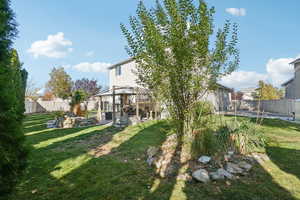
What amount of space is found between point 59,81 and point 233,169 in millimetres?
28381

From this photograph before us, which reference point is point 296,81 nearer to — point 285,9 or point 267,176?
point 285,9

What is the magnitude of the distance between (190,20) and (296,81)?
60.9 feet

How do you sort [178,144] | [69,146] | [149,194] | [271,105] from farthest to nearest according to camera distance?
1. [271,105]
2. [69,146]
3. [178,144]
4. [149,194]

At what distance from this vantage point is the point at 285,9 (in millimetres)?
10922

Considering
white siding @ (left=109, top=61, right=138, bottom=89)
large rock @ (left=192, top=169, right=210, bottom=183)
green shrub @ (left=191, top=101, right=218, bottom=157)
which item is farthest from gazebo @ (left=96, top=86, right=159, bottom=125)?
large rock @ (left=192, top=169, right=210, bottom=183)

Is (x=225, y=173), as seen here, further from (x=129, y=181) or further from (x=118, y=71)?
(x=118, y=71)

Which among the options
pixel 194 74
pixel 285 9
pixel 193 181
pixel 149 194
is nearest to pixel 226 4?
pixel 194 74

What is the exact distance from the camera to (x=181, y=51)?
3.72m

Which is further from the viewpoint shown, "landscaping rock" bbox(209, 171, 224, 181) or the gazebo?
the gazebo

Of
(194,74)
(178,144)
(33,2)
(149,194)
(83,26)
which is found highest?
(83,26)

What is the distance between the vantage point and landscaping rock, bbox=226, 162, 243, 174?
3213mm

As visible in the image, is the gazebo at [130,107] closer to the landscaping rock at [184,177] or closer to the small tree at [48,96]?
the landscaping rock at [184,177]

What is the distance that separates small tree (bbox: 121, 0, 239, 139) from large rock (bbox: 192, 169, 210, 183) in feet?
4.01

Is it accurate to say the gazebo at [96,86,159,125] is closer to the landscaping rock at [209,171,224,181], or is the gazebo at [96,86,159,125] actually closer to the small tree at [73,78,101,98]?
the landscaping rock at [209,171,224,181]
